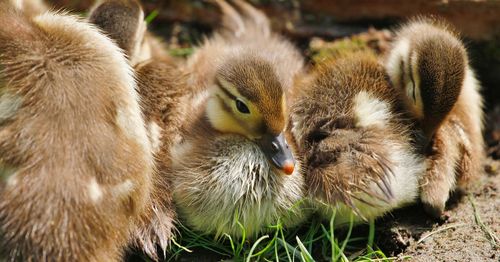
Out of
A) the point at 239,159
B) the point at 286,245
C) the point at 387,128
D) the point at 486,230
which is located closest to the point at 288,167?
the point at 239,159

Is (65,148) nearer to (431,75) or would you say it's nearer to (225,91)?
(225,91)

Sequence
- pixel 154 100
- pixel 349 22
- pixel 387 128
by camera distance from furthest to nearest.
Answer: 1. pixel 349 22
2. pixel 154 100
3. pixel 387 128

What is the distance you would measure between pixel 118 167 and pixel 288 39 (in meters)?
1.95

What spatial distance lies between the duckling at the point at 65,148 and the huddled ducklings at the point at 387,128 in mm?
771

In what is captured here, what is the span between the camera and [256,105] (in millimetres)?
2799

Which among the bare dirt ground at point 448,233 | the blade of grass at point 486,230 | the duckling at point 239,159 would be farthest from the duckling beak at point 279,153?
the blade of grass at point 486,230

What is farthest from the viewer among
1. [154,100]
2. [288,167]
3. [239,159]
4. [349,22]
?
[349,22]

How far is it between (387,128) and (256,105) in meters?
0.62

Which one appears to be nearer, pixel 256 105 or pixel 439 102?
pixel 256 105

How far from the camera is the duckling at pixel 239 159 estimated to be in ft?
9.24

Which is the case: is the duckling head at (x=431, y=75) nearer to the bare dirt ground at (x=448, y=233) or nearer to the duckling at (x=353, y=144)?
the duckling at (x=353, y=144)

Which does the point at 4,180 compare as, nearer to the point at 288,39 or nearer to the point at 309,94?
the point at 309,94

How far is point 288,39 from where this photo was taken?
165 inches

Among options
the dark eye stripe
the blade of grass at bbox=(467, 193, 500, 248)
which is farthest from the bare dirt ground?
the dark eye stripe
